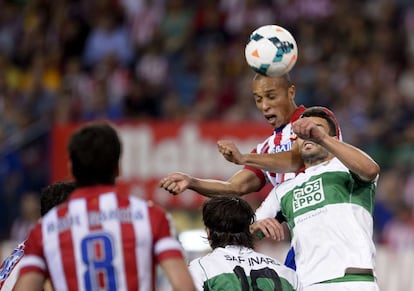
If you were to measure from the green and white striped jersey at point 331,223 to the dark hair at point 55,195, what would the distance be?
1.50 meters

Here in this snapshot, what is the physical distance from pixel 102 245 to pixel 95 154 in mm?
445

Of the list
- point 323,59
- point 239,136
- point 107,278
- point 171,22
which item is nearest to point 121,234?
point 107,278

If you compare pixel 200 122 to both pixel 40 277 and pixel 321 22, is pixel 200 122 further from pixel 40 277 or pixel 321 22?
pixel 40 277

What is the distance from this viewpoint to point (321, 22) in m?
17.2

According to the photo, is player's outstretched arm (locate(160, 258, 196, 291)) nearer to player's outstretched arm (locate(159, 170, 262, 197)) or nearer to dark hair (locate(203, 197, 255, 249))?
dark hair (locate(203, 197, 255, 249))

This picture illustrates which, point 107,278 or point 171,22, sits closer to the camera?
point 107,278

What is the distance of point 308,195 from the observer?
23.4 feet

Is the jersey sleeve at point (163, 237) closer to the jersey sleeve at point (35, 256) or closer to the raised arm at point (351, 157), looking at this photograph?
the jersey sleeve at point (35, 256)

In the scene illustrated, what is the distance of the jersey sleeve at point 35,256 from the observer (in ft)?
17.6

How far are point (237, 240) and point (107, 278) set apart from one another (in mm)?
1551

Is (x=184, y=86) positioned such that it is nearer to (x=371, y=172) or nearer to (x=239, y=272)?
(x=371, y=172)

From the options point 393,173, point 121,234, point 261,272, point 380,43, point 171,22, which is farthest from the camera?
point 171,22

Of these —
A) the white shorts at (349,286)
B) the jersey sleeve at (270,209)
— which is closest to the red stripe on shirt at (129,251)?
the white shorts at (349,286)

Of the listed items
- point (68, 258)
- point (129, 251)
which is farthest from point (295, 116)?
point (68, 258)
